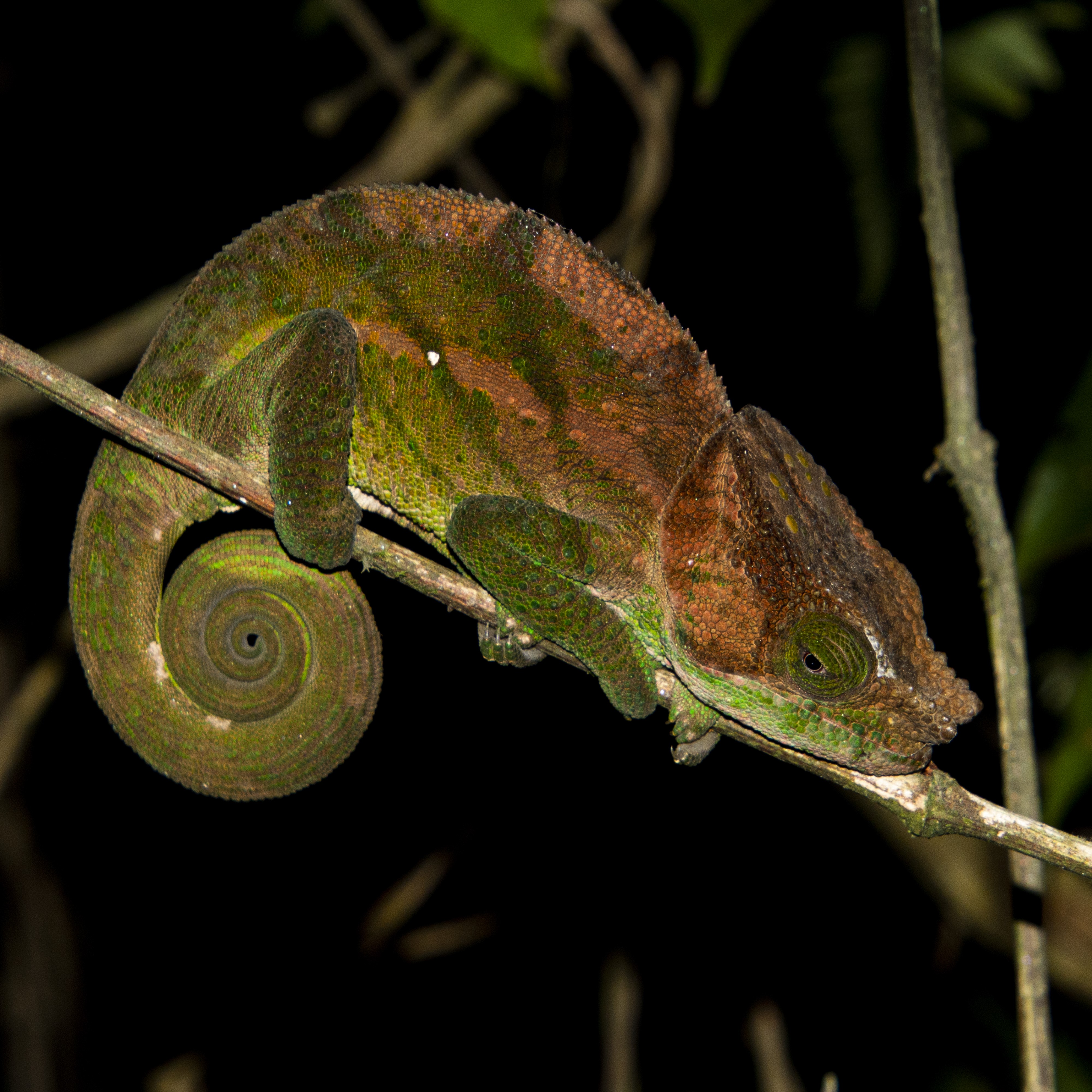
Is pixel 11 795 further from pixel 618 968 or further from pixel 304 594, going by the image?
pixel 304 594

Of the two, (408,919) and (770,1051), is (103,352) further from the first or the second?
(770,1051)

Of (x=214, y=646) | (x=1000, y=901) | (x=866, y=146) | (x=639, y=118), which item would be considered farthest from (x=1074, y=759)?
(x=639, y=118)

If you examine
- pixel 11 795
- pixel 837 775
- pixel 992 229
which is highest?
pixel 992 229

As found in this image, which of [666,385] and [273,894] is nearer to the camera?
[666,385]

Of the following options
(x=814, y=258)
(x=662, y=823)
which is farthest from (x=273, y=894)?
(x=814, y=258)

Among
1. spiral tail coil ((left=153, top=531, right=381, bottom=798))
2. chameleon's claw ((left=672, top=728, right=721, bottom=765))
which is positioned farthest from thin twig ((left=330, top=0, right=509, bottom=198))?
chameleon's claw ((left=672, top=728, right=721, bottom=765))

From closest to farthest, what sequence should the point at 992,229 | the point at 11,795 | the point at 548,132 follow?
the point at 11,795 → the point at 992,229 → the point at 548,132

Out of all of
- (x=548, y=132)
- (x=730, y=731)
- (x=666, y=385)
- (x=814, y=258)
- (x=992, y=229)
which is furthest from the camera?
(x=548, y=132)

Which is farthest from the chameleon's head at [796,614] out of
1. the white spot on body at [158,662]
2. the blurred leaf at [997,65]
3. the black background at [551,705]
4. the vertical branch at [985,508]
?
the blurred leaf at [997,65]
